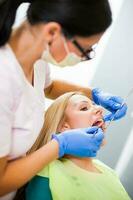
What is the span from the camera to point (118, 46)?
81.6 inches

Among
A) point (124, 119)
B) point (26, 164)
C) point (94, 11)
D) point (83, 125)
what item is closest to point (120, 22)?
point (124, 119)

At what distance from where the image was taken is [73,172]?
1582 millimetres

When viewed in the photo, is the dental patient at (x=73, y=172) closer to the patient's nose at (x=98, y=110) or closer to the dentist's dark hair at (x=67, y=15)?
the patient's nose at (x=98, y=110)

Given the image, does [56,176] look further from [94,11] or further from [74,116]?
[94,11]

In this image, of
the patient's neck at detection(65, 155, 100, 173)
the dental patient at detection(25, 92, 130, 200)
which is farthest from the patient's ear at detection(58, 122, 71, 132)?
the patient's neck at detection(65, 155, 100, 173)

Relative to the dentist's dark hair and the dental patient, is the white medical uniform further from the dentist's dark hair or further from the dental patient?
the dental patient

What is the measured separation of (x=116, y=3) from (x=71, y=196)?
122 centimetres

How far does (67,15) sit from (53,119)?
28.6 inches

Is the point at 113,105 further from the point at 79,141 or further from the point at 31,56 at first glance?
the point at 31,56

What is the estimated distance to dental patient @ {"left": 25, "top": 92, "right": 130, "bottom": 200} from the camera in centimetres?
149

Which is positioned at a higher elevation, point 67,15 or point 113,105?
point 67,15

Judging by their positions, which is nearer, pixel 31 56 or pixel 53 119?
pixel 31 56

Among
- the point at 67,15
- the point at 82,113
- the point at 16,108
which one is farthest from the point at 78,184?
the point at 67,15

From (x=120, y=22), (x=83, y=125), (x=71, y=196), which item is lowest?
(x=71, y=196)
